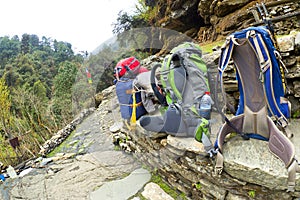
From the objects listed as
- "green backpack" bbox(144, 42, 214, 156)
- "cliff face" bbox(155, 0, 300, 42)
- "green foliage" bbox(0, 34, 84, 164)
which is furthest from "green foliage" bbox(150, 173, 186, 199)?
"green foliage" bbox(0, 34, 84, 164)

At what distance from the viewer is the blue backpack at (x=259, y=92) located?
144cm

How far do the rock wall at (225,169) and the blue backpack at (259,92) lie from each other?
8 centimetres

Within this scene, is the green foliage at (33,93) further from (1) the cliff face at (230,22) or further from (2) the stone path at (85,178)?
(1) the cliff face at (230,22)

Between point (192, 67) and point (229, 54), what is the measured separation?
50 cm

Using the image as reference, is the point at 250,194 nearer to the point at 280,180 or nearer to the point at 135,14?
the point at 280,180

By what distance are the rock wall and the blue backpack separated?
0.08 meters

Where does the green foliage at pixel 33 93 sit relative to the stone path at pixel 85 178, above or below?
above

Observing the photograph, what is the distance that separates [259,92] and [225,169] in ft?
2.09

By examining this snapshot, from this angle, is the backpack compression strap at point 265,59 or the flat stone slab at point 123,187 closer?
the backpack compression strap at point 265,59

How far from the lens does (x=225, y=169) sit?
1.53 meters

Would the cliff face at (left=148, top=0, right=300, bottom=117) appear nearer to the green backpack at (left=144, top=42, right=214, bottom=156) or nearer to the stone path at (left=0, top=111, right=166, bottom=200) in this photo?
the green backpack at (left=144, top=42, right=214, bottom=156)

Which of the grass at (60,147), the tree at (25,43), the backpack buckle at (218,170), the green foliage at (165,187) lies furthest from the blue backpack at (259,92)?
the tree at (25,43)

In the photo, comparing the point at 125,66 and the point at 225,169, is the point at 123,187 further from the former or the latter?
the point at 125,66

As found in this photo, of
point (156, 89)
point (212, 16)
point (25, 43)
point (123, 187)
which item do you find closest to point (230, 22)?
point (212, 16)
